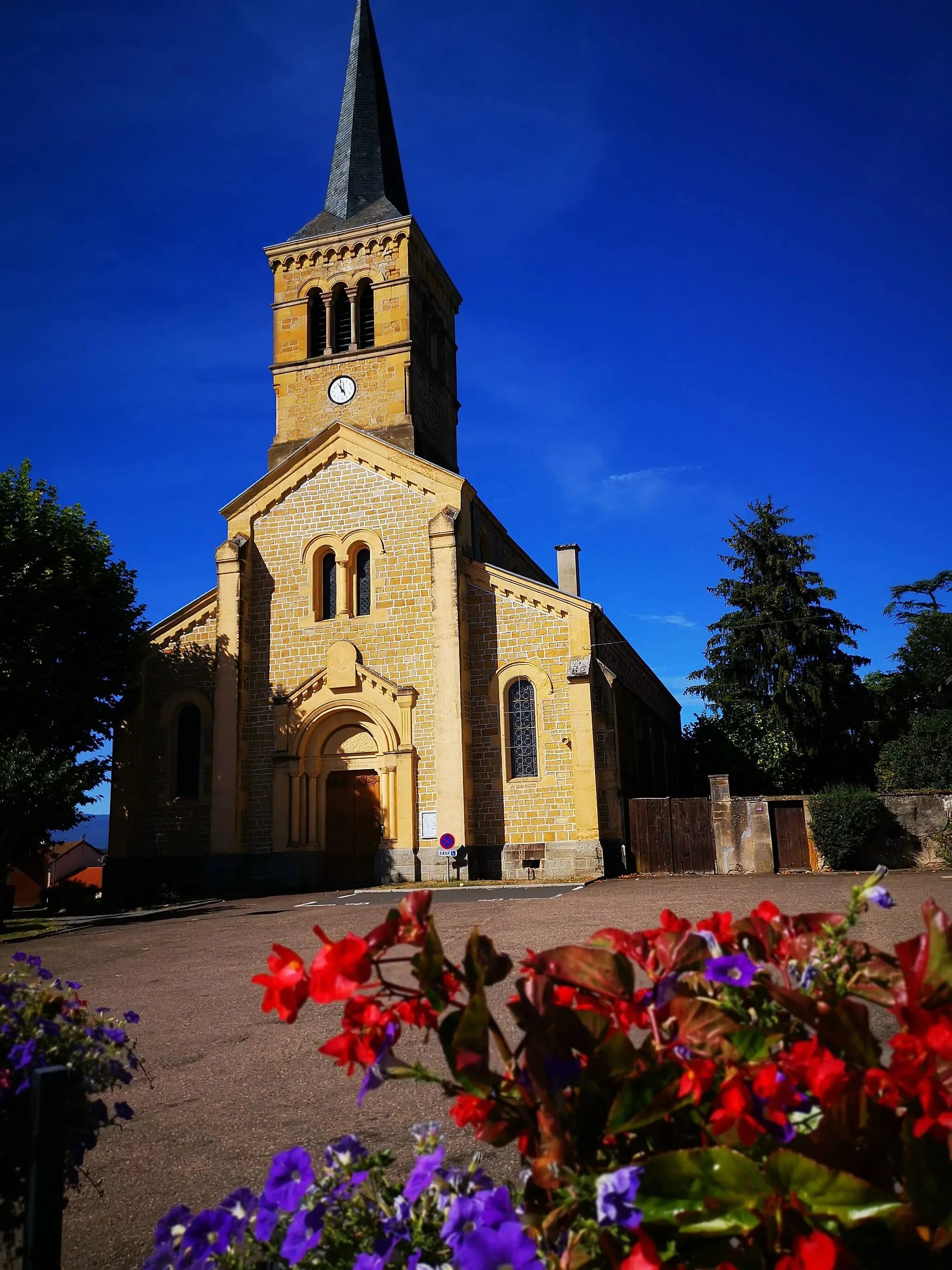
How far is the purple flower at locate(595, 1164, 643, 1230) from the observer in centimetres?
129

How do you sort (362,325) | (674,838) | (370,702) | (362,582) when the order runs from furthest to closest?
(362,325), (362,582), (370,702), (674,838)

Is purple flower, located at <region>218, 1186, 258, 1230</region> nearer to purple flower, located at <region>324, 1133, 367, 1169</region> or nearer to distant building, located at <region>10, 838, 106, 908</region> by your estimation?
purple flower, located at <region>324, 1133, 367, 1169</region>

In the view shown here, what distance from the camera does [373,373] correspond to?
2841 centimetres

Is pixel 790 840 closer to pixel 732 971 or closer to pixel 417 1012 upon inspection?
pixel 732 971

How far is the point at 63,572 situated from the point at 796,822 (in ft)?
61.1

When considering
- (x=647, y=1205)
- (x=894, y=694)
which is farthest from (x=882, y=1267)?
(x=894, y=694)

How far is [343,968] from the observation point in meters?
1.47

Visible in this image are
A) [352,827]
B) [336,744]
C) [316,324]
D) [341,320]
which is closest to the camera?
[352,827]

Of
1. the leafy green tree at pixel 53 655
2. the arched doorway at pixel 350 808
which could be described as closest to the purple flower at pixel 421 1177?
the leafy green tree at pixel 53 655

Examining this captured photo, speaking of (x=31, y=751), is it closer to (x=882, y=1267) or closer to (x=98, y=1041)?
(x=98, y=1041)

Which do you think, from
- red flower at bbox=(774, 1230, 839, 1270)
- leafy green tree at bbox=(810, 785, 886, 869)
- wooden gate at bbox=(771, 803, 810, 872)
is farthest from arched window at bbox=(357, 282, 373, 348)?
red flower at bbox=(774, 1230, 839, 1270)

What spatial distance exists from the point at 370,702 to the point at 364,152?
1982 centimetres

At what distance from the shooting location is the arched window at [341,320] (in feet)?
96.3

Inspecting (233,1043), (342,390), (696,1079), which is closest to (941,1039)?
(696,1079)
